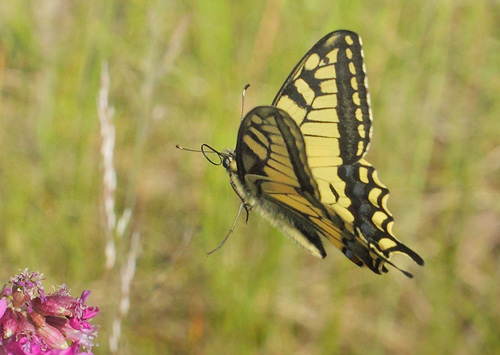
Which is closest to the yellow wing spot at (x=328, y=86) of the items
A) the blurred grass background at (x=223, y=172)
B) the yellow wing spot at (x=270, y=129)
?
the yellow wing spot at (x=270, y=129)

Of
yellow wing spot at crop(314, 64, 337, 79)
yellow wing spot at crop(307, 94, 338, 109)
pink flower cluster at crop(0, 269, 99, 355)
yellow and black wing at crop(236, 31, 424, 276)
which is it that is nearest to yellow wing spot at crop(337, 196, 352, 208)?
yellow and black wing at crop(236, 31, 424, 276)

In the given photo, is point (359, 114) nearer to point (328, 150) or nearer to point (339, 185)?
point (328, 150)

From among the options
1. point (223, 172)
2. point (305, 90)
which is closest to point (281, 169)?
point (305, 90)

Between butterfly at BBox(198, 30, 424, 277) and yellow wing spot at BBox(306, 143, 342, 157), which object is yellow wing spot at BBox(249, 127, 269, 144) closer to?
butterfly at BBox(198, 30, 424, 277)

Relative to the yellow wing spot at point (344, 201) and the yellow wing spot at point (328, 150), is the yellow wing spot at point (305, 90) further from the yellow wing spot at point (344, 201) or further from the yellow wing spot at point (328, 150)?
the yellow wing spot at point (344, 201)

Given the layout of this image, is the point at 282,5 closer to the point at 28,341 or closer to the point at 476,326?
the point at 476,326

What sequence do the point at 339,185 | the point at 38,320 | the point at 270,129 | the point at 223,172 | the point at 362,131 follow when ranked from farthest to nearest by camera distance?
the point at 223,172
the point at 339,185
the point at 362,131
the point at 270,129
the point at 38,320
